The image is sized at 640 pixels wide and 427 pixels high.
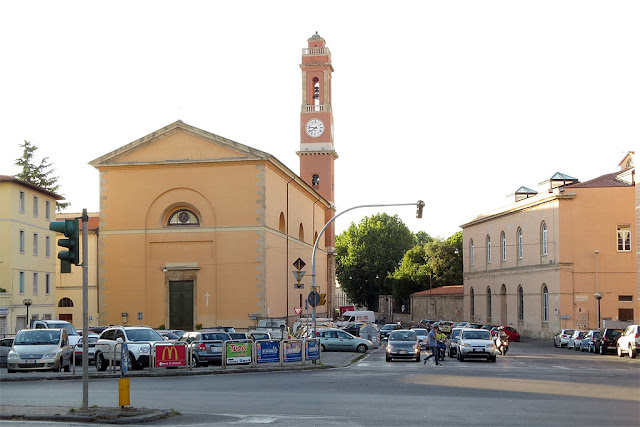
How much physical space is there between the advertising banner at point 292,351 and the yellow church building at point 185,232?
60.0 feet

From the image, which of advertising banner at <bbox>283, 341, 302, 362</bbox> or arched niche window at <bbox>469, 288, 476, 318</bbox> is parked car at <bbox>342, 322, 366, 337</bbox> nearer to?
advertising banner at <bbox>283, 341, 302, 362</bbox>

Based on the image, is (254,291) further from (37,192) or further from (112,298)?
(37,192)

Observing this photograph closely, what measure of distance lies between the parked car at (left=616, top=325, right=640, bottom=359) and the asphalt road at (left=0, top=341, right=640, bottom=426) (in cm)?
1052

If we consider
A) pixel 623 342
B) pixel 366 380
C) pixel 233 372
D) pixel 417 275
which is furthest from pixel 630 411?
pixel 417 275

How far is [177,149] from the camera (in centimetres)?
5078

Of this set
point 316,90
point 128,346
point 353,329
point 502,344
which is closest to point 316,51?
point 316,90

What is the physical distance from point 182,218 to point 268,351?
23291mm

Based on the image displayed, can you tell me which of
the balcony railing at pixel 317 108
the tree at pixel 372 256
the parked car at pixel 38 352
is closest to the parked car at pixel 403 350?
the parked car at pixel 38 352

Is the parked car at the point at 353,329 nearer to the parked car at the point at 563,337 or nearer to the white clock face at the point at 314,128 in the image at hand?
the parked car at the point at 563,337

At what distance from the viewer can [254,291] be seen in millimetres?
49062

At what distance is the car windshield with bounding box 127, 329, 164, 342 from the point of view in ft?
94.7

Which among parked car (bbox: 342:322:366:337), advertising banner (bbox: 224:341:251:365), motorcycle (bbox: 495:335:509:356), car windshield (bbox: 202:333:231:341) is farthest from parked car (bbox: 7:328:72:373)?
parked car (bbox: 342:322:366:337)

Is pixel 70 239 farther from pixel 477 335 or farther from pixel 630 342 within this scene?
pixel 630 342

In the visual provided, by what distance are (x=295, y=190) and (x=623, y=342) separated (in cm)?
2889
